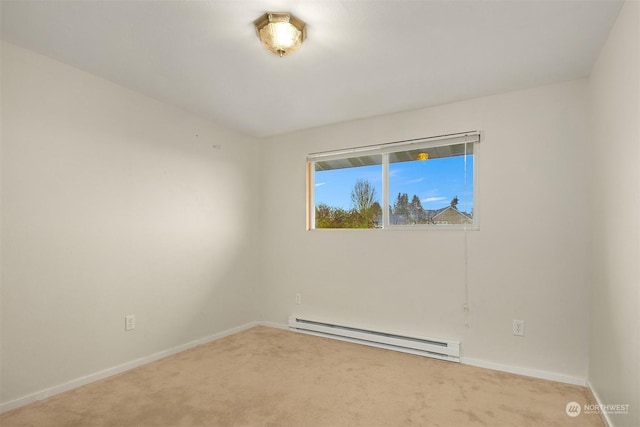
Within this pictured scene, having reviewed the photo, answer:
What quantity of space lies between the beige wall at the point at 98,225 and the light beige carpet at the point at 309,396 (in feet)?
1.01

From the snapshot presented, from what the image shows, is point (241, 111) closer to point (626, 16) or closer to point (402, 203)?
point (402, 203)

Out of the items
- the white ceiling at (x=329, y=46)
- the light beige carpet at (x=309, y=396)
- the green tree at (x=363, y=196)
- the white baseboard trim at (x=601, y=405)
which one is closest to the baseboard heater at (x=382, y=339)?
the light beige carpet at (x=309, y=396)

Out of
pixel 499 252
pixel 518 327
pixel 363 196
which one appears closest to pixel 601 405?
pixel 518 327

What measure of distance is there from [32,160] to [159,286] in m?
1.32

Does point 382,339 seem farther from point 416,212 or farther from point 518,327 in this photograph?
point 416,212

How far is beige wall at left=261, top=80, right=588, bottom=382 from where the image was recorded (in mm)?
2434

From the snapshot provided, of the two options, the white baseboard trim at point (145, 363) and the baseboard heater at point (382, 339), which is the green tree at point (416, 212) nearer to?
the baseboard heater at point (382, 339)

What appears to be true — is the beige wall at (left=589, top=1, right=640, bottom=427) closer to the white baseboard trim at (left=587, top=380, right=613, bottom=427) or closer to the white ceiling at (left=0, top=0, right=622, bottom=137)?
the white baseboard trim at (left=587, top=380, right=613, bottom=427)

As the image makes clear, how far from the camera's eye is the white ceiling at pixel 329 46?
170cm

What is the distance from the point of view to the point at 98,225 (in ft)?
8.05

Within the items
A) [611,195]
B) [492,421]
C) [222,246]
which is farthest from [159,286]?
[611,195]

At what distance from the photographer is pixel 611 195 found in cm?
186

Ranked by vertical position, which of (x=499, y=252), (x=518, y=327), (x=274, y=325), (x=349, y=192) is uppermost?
(x=349, y=192)

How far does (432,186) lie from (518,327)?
1355 millimetres
